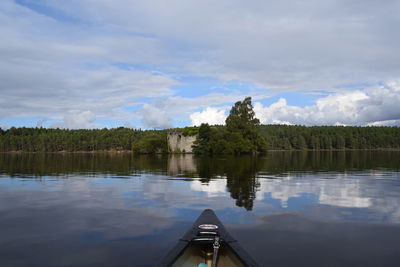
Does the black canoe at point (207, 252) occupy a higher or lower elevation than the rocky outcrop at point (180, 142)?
lower

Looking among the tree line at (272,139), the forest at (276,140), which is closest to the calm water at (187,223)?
the tree line at (272,139)

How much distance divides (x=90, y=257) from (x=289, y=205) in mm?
9219

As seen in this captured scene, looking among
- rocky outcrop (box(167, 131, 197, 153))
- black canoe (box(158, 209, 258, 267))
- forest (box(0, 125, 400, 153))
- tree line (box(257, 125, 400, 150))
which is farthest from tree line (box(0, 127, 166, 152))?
black canoe (box(158, 209, 258, 267))

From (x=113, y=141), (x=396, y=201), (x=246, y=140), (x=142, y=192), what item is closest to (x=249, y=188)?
(x=142, y=192)

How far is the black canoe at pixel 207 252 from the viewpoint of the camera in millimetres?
6295

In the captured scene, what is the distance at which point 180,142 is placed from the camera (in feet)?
295

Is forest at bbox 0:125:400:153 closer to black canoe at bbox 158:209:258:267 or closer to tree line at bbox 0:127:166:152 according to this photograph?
tree line at bbox 0:127:166:152

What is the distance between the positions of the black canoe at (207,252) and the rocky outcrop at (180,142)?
80.5m

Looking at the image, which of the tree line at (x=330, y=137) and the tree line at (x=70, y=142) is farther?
the tree line at (x=330, y=137)

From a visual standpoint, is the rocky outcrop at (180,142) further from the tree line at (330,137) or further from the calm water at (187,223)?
the calm water at (187,223)

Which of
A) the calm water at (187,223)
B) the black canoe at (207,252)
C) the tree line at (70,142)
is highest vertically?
the tree line at (70,142)

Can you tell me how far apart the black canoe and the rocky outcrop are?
80450mm

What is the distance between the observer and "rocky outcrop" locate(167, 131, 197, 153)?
3501 inches

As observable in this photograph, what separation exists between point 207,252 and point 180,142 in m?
83.1
